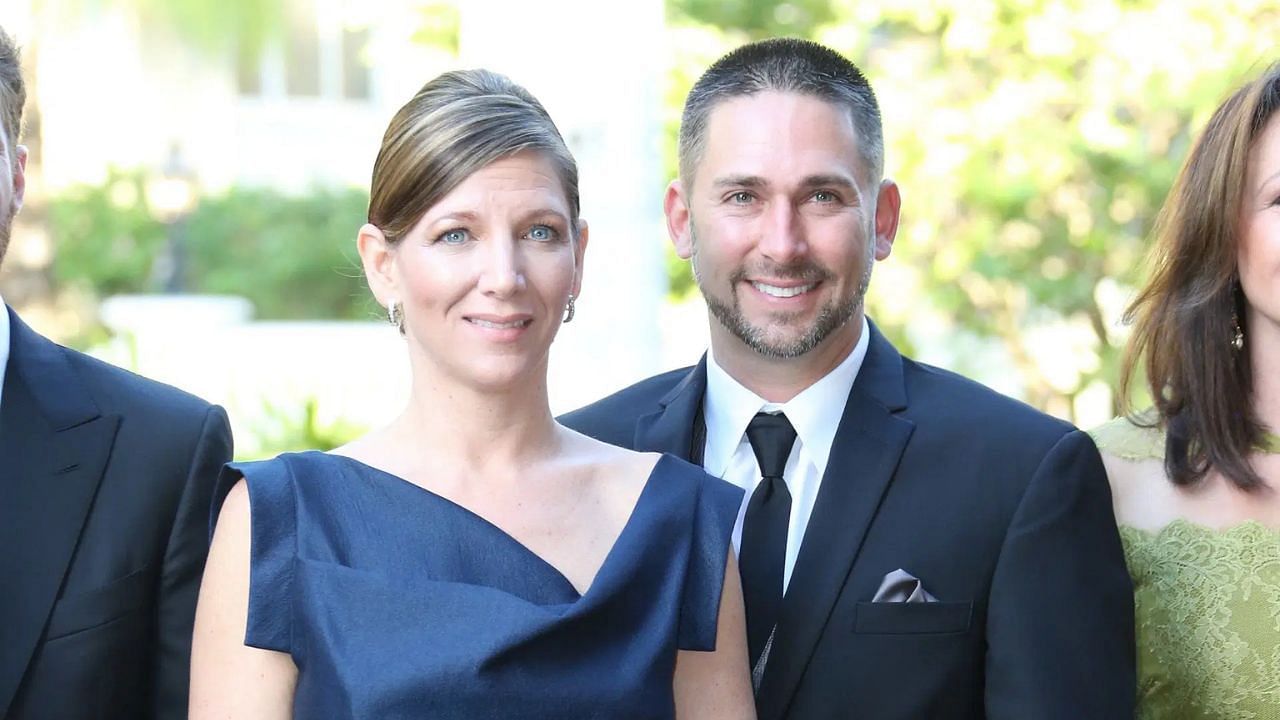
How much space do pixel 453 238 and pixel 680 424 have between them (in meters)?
0.80

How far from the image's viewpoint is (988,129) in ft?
27.3

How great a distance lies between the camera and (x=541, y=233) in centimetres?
264

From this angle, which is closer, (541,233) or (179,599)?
(541,233)

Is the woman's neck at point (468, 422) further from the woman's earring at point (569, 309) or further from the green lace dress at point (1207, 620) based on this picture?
the green lace dress at point (1207, 620)

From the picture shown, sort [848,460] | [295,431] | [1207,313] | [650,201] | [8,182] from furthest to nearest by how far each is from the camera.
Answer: [295,431], [650,201], [1207,313], [848,460], [8,182]

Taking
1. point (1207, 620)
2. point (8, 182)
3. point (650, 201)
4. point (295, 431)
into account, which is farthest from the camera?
point (295, 431)

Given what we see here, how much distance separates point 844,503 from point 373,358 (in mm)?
12044

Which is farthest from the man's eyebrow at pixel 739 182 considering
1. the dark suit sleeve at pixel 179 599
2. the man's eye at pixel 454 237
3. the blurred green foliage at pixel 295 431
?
the blurred green foliage at pixel 295 431

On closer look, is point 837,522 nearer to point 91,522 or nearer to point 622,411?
point 622,411

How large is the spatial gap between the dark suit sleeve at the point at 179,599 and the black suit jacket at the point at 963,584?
1010 mm

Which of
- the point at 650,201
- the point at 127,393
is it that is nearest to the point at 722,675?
the point at 127,393

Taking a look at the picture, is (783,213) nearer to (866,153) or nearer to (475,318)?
(866,153)

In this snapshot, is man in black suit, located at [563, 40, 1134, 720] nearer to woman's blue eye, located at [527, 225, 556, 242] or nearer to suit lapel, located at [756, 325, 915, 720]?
suit lapel, located at [756, 325, 915, 720]

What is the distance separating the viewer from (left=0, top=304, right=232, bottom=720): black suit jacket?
8.93 feet
